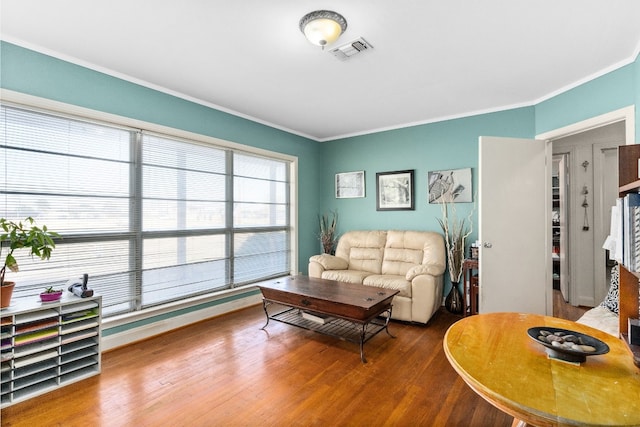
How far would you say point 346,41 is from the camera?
2.28 meters

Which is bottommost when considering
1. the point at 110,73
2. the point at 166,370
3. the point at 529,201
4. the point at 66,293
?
the point at 166,370

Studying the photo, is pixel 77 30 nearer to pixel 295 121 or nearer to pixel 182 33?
pixel 182 33

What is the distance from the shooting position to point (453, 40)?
2.26 m

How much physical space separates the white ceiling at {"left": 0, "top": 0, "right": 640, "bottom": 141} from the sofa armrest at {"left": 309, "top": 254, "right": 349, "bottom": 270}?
80.1 inches

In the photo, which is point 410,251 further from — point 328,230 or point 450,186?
point 328,230

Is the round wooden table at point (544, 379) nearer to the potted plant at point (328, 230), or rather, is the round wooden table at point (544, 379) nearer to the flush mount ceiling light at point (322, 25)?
Answer: the flush mount ceiling light at point (322, 25)

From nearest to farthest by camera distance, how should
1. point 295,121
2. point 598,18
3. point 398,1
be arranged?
point 398,1, point 598,18, point 295,121

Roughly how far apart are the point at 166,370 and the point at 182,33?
258cm

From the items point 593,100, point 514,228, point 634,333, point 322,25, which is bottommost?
point 634,333

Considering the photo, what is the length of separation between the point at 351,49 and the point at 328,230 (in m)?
3.16

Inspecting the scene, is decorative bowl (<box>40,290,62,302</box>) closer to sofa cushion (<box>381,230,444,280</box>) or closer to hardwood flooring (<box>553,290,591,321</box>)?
sofa cushion (<box>381,230,444,280</box>)

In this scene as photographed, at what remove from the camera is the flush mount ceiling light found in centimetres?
195

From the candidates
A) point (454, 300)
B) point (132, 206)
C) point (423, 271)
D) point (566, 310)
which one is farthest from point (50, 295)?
point (566, 310)

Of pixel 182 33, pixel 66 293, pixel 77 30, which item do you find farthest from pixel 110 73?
pixel 66 293
